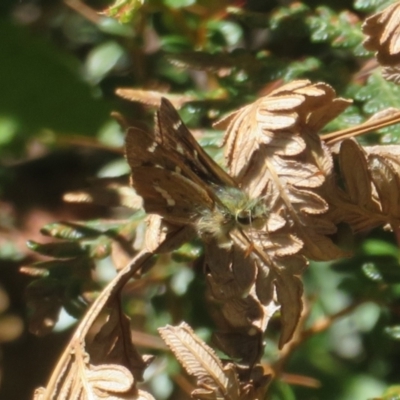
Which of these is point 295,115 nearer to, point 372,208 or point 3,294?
point 372,208

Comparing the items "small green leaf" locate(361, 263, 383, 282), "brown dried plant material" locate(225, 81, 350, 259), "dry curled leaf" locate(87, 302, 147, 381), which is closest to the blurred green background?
"small green leaf" locate(361, 263, 383, 282)

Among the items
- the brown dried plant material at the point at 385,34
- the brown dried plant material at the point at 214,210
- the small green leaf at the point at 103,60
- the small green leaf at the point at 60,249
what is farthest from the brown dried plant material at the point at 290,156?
the small green leaf at the point at 103,60

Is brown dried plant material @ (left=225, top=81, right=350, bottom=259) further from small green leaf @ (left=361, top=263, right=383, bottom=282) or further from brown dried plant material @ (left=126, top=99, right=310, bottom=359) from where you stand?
small green leaf @ (left=361, top=263, right=383, bottom=282)

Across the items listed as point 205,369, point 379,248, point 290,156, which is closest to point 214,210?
point 290,156

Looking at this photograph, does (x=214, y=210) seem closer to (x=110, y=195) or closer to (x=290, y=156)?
(x=290, y=156)

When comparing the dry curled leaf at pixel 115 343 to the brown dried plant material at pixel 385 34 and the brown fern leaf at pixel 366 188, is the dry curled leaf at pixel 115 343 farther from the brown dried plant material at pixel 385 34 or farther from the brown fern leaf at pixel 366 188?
the brown dried plant material at pixel 385 34

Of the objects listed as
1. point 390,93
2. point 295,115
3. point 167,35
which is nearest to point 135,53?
point 167,35

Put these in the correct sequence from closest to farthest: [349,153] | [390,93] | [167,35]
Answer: [349,153]
[390,93]
[167,35]
